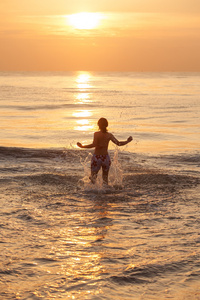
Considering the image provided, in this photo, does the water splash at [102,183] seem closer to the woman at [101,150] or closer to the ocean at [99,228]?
the ocean at [99,228]

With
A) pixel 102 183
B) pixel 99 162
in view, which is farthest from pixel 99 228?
pixel 102 183

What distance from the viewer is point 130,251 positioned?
6.67m

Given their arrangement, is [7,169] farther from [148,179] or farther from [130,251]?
[130,251]

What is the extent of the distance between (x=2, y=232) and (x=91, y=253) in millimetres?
1751

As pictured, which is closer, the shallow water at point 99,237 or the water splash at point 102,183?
the shallow water at point 99,237

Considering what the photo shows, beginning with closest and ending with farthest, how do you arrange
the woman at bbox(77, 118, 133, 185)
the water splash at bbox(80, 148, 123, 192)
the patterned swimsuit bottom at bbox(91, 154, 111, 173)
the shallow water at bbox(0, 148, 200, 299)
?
the shallow water at bbox(0, 148, 200, 299) < the woman at bbox(77, 118, 133, 185) < the patterned swimsuit bottom at bbox(91, 154, 111, 173) < the water splash at bbox(80, 148, 123, 192)

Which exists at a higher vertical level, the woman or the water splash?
the woman

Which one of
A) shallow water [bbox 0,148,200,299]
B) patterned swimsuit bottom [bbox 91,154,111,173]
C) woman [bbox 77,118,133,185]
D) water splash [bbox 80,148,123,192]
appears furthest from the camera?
water splash [bbox 80,148,123,192]

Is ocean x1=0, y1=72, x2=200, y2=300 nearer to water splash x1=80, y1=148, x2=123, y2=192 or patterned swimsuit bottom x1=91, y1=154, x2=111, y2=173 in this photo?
water splash x1=80, y1=148, x2=123, y2=192

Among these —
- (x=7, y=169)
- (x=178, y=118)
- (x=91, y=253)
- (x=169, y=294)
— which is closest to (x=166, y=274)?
(x=169, y=294)

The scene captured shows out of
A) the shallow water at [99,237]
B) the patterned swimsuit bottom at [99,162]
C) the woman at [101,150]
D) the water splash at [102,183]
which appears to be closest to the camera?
the shallow water at [99,237]

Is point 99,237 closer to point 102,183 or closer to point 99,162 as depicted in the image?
point 99,162

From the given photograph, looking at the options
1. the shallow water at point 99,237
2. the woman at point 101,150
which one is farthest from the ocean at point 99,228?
the woman at point 101,150

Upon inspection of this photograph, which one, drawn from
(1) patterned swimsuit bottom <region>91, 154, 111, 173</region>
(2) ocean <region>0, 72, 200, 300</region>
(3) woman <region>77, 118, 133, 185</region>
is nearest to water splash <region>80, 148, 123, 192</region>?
(2) ocean <region>0, 72, 200, 300</region>
